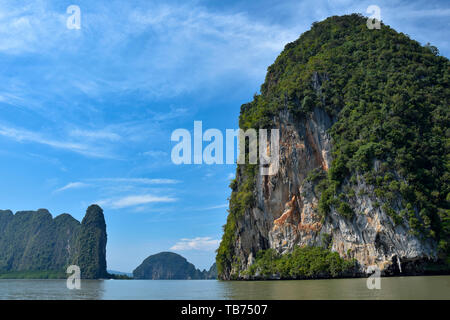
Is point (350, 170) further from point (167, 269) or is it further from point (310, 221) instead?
point (167, 269)

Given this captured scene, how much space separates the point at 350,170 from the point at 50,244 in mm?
95439

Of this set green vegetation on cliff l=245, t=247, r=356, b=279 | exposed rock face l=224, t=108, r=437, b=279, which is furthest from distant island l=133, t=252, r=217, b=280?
green vegetation on cliff l=245, t=247, r=356, b=279

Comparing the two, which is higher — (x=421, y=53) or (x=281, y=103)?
(x=421, y=53)

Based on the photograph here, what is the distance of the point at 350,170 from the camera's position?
30297 millimetres

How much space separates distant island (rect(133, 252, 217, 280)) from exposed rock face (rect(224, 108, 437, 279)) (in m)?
90.6

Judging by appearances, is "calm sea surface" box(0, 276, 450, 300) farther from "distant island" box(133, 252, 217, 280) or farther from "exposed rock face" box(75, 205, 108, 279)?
"distant island" box(133, 252, 217, 280)

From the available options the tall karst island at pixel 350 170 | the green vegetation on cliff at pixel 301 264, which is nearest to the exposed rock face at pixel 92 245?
the tall karst island at pixel 350 170

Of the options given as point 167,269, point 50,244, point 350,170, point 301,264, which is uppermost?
point 350,170

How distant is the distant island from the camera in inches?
5034

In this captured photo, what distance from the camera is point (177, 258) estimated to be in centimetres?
13450

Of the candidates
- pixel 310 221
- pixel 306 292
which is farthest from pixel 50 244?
pixel 306 292
